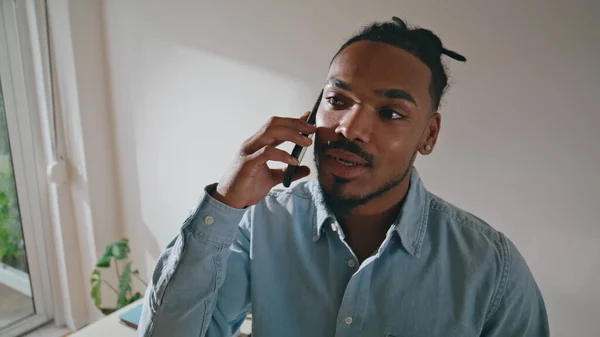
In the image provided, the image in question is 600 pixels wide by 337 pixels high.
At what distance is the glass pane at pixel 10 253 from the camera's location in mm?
1912

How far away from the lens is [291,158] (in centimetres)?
76

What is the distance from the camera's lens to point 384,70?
75 centimetres

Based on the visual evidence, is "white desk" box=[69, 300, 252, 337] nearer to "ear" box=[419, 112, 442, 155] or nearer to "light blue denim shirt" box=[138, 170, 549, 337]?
"light blue denim shirt" box=[138, 170, 549, 337]

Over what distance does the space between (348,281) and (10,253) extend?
1940 millimetres

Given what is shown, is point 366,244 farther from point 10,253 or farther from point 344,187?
point 10,253

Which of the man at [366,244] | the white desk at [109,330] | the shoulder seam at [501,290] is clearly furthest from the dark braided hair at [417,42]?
the white desk at [109,330]

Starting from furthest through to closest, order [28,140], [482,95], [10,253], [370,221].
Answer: [10,253]
[28,140]
[482,95]
[370,221]

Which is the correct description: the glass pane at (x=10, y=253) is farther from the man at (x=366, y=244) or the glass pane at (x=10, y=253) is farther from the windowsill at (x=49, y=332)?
the man at (x=366, y=244)

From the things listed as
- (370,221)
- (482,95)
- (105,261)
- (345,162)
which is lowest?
(105,261)

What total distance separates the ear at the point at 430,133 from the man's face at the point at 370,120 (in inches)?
0.9

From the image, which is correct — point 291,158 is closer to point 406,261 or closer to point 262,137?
point 262,137

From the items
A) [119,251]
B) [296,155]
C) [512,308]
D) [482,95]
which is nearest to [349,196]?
[296,155]

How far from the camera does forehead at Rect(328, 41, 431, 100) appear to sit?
0.75m

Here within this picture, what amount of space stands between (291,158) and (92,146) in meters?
1.42
